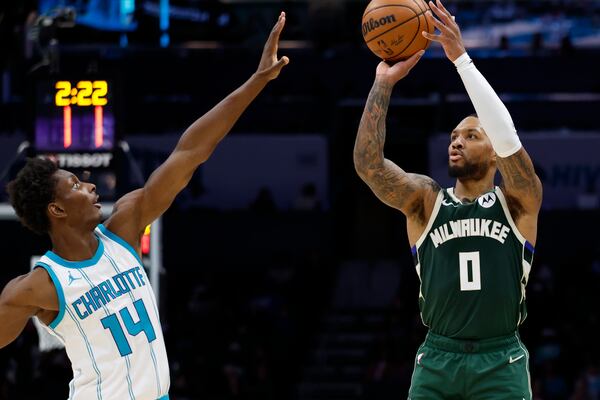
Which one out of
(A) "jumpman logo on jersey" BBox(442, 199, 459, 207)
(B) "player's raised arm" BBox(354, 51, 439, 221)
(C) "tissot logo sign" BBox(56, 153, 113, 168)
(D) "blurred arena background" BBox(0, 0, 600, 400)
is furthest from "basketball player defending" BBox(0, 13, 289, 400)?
(D) "blurred arena background" BBox(0, 0, 600, 400)

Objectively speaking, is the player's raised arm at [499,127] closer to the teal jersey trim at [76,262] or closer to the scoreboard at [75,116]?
the teal jersey trim at [76,262]

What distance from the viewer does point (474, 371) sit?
17.2ft

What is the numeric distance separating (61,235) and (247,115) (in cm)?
1252

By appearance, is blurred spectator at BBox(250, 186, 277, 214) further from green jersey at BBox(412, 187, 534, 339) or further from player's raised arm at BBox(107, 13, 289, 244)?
player's raised arm at BBox(107, 13, 289, 244)

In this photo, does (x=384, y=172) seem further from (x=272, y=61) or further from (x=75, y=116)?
(x=75, y=116)

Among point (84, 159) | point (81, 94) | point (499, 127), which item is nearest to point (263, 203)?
point (84, 159)

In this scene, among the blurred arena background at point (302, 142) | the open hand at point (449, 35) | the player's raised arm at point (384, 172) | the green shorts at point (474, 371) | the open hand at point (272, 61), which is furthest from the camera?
the blurred arena background at point (302, 142)

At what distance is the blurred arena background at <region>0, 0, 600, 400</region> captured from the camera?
15.7m

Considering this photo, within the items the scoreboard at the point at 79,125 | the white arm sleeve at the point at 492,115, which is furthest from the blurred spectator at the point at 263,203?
the white arm sleeve at the point at 492,115

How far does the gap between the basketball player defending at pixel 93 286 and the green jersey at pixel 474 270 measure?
4.27 ft

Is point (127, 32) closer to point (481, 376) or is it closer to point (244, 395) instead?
point (244, 395)

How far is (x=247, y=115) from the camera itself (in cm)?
1725

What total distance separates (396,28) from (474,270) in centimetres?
129

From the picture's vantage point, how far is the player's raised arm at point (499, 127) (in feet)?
17.3
